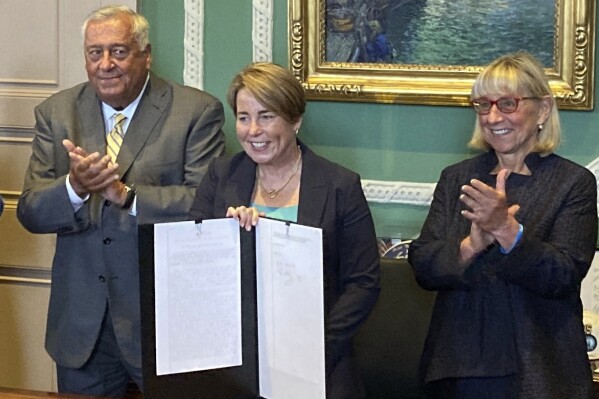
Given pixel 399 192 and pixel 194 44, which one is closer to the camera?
pixel 399 192

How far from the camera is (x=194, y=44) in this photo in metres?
3.69

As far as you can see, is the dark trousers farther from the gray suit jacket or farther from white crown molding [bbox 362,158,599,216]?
white crown molding [bbox 362,158,599,216]

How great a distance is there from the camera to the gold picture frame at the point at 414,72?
324cm

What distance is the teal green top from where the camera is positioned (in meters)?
2.51

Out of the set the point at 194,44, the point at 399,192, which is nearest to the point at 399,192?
the point at 399,192

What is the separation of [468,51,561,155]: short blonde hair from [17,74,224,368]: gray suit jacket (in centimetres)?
→ 90

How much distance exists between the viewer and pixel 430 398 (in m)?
2.71

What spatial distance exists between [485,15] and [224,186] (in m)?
1.26

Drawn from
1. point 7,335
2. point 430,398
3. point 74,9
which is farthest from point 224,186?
point 7,335

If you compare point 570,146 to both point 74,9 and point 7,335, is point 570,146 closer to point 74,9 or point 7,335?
point 74,9

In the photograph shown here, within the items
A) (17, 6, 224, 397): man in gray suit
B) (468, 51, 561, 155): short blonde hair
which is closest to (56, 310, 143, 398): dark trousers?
(17, 6, 224, 397): man in gray suit

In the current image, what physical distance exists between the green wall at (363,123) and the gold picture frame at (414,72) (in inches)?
1.9

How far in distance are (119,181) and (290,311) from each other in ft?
2.90

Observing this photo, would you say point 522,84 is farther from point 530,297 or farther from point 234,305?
point 234,305
